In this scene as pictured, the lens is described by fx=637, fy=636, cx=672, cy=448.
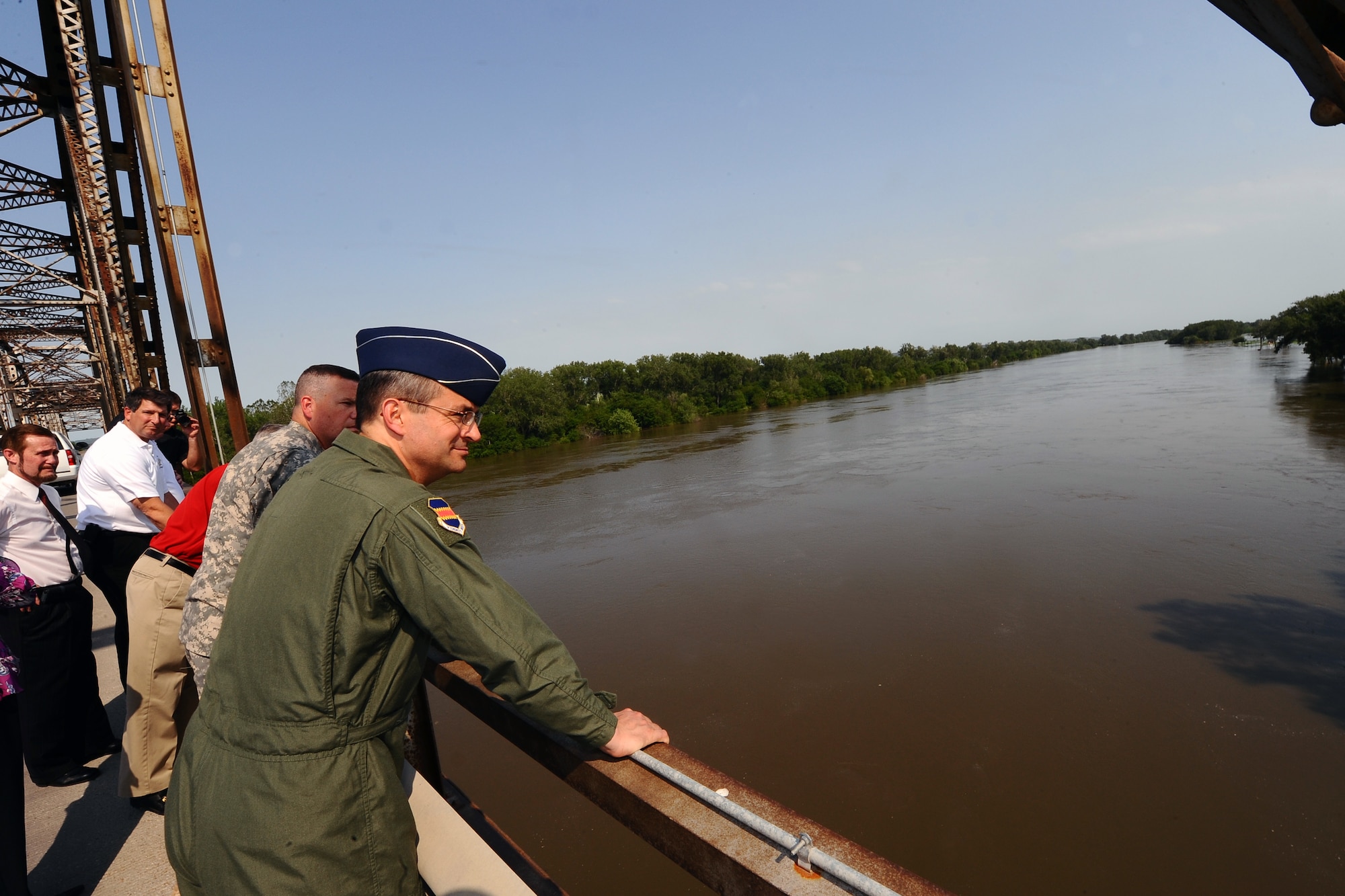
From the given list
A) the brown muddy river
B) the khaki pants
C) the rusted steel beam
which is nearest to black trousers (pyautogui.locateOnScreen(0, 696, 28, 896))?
the khaki pants

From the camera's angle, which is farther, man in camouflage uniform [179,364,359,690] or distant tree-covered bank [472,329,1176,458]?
distant tree-covered bank [472,329,1176,458]

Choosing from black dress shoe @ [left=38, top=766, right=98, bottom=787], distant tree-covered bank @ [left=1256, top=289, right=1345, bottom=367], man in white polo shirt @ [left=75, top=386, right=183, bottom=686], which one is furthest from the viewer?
distant tree-covered bank @ [left=1256, top=289, right=1345, bottom=367]

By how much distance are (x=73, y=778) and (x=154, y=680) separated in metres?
1.27

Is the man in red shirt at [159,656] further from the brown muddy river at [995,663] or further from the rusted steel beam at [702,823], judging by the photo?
the brown muddy river at [995,663]

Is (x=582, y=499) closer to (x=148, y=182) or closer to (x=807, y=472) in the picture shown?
(x=807, y=472)

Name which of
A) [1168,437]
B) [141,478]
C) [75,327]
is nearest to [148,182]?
[141,478]

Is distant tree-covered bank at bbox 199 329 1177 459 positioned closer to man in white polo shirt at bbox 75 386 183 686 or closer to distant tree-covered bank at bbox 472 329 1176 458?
distant tree-covered bank at bbox 472 329 1176 458

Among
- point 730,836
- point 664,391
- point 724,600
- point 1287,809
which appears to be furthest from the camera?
point 664,391

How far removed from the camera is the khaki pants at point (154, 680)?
287 centimetres

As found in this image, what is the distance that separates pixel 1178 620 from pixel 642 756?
Answer: 333 inches

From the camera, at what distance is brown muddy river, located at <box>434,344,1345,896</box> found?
14.8ft

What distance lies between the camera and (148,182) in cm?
389

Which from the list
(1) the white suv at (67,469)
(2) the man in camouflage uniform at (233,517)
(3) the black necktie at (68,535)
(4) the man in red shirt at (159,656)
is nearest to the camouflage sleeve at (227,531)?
(2) the man in camouflage uniform at (233,517)

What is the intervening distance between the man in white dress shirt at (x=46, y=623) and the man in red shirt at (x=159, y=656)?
667 mm
